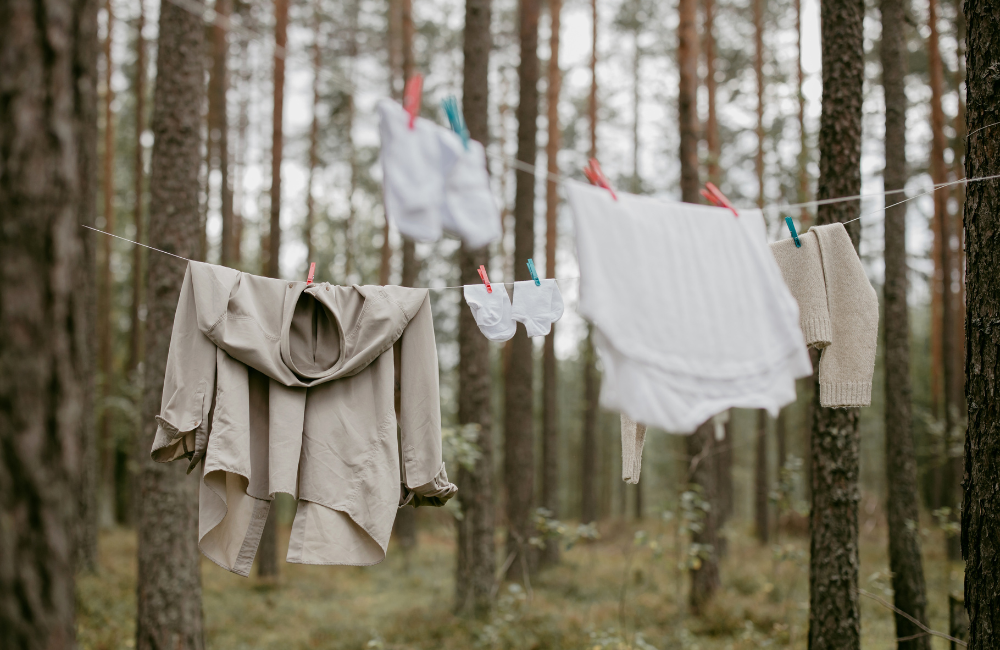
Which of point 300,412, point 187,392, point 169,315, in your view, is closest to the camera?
point 187,392

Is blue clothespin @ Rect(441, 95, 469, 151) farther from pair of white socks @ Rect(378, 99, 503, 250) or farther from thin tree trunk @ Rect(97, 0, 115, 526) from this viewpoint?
thin tree trunk @ Rect(97, 0, 115, 526)

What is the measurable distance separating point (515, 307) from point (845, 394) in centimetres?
149

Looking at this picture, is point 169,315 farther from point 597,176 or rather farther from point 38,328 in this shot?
point 38,328

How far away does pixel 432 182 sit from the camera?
7.50 feet

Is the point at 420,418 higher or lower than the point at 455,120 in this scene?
lower

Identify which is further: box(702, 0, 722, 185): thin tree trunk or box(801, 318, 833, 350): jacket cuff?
box(702, 0, 722, 185): thin tree trunk

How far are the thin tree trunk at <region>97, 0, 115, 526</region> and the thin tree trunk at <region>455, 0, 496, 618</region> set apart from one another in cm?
751

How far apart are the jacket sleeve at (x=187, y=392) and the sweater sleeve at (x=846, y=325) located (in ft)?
8.33

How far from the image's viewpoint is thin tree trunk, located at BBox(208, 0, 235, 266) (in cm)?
952

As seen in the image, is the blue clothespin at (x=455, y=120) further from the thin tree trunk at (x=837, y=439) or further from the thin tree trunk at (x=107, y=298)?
the thin tree trunk at (x=107, y=298)

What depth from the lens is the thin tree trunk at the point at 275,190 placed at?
862 centimetres

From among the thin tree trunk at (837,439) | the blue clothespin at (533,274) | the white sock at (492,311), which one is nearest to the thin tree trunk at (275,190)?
the white sock at (492,311)

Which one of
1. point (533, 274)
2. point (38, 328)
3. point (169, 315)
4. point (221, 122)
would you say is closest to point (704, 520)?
point (533, 274)

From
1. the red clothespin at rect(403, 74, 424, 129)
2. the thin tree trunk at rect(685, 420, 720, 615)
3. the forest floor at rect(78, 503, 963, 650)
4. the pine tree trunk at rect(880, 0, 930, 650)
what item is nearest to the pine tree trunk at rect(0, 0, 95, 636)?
the red clothespin at rect(403, 74, 424, 129)
